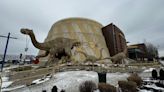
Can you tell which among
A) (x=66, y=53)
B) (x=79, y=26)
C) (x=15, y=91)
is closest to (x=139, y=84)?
(x=15, y=91)

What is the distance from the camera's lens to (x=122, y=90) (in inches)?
391

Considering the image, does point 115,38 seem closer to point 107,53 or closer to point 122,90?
point 107,53

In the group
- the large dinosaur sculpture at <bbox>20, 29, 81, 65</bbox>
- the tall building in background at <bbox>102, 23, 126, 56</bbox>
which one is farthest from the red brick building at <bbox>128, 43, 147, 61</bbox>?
the large dinosaur sculpture at <bbox>20, 29, 81, 65</bbox>

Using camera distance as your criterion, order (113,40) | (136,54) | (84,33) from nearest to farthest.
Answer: (113,40)
(84,33)
(136,54)

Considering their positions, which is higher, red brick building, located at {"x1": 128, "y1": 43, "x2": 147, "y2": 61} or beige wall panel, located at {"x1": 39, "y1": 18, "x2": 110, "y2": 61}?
beige wall panel, located at {"x1": 39, "y1": 18, "x2": 110, "y2": 61}

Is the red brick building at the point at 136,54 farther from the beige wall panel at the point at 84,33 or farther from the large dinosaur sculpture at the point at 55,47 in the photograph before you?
the large dinosaur sculpture at the point at 55,47

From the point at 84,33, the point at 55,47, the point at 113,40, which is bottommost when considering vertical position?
the point at 55,47

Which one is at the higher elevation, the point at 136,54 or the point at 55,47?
the point at 136,54

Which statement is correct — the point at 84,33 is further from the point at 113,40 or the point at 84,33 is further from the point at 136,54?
the point at 136,54

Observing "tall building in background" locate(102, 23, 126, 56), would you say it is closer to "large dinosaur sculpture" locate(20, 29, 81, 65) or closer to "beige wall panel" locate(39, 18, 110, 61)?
"beige wall panel" locate(39, 18, 110, 61)

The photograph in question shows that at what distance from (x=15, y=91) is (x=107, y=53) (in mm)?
41542

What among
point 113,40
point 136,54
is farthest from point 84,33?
point 136,54

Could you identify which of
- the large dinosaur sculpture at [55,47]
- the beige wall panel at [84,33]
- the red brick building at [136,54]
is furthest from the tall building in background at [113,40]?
the large dinosaur sculpture at [55,47]

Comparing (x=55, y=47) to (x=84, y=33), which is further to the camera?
(x=84, y=33)
